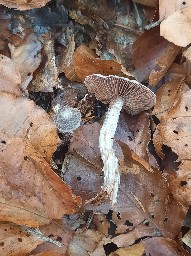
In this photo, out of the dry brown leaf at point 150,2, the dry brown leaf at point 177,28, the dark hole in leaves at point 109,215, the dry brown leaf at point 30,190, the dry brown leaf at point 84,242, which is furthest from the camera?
the dry brown leaf at point 150,2

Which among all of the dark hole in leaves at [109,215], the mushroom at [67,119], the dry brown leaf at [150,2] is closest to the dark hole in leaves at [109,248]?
the dark hole in leaves at [109,215]

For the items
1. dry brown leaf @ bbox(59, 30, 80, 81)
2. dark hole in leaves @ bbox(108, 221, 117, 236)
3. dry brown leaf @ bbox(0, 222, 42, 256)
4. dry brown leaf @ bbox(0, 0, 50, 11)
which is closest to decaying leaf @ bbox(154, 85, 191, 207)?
dark hole in leaves @ bbox(108, 221, 117, 236)

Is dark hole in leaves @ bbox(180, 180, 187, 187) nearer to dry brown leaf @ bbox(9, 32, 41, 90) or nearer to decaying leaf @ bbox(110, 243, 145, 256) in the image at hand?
decaying leaf @ bbox(110, 243, 145, 256)

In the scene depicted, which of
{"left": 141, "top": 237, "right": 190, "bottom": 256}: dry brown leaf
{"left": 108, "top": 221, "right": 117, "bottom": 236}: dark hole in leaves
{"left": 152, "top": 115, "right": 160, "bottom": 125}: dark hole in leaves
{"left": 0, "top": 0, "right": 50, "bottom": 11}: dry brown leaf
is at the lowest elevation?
{"left": 108, "top": 221, "right": 117, "bottom": 236}: dark hole in leaves

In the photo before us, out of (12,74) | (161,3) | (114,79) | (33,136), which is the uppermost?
(161,3)

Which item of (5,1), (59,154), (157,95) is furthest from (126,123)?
(5,1)

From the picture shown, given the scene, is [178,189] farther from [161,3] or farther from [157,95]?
[161,3]

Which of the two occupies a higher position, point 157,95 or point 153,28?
point 153,28

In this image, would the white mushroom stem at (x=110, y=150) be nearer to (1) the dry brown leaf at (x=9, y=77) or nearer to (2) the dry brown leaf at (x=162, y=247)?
(2) the dry brown leaf at (x=162, y=247)
